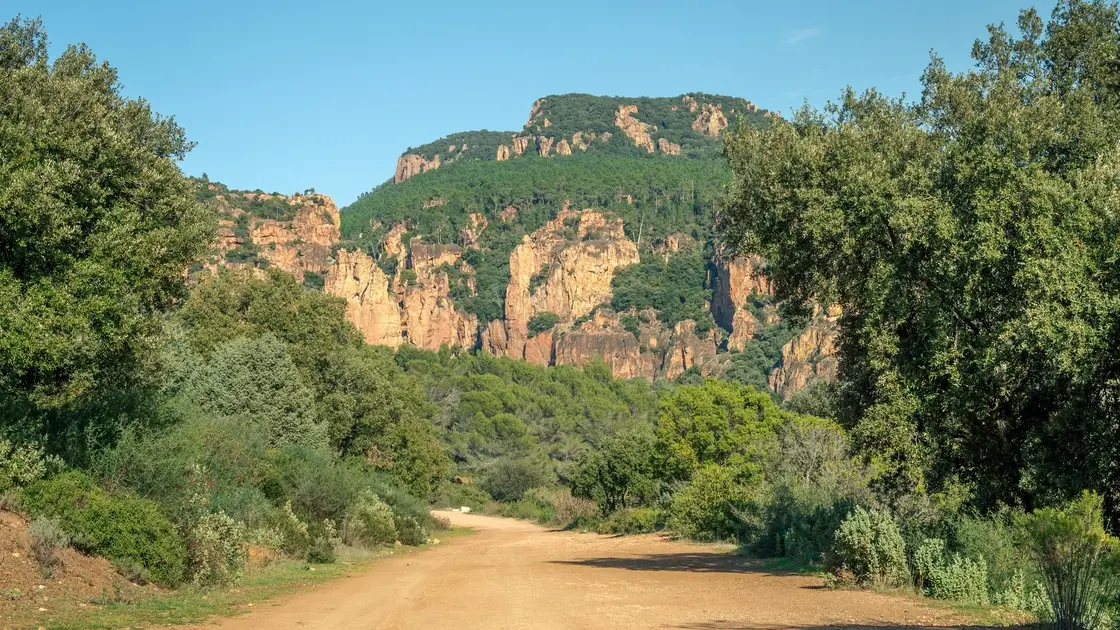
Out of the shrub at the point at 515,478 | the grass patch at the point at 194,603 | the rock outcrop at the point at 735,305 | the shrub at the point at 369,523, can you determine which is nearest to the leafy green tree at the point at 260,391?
the shrub at the point at 369,523

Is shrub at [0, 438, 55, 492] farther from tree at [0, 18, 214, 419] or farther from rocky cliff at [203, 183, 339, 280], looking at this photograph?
rocky cliff at [203, 183, 339, 280]

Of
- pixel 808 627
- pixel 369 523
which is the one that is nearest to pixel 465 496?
pixel 369 523

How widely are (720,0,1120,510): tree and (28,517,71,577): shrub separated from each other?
1374cm

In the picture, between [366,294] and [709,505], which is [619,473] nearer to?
[709,505]

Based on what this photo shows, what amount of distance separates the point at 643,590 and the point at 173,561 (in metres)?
8.16

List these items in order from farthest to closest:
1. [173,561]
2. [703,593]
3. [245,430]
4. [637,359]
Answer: [637,359] → [245,430] → [703,593] → [173,561]

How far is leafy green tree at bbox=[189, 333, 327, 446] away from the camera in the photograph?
30.8 meters

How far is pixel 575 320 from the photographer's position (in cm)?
19462

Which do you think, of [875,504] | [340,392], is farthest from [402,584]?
[340,392]

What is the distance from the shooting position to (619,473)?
192ft

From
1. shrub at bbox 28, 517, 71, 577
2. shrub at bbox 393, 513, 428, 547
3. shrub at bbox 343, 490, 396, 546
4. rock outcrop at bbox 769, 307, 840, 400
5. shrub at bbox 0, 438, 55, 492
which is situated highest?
rock outcrop at bbox 769, 307, 840, 400

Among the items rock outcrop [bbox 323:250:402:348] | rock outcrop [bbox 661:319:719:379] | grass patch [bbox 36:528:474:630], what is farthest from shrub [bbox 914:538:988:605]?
rock outcrop [bbox 661:319:719:379]

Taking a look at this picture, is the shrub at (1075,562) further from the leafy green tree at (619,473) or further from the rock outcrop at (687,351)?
the rock outcrop at (687,351)

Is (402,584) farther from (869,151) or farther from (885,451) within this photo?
(869,151)
